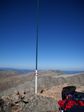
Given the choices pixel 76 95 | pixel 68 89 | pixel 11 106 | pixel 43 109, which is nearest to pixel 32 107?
pixel 43 109

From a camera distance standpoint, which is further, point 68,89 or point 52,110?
point 52,110

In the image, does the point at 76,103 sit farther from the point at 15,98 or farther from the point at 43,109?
the point at 15,98

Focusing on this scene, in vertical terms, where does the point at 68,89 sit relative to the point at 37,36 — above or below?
below

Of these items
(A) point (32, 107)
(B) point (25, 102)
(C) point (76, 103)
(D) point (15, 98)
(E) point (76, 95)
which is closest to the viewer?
(C) point (76, 103)

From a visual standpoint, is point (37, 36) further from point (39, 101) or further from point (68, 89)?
point (68, 89)

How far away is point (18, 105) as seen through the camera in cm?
1115

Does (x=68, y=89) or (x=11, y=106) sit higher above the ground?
(x=68, y=89)

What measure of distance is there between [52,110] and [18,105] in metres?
1.91

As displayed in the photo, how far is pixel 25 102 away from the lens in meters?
11.1

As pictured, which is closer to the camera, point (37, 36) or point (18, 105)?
point (18, 105)

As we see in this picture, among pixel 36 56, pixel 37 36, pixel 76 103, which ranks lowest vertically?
pixel 76 103

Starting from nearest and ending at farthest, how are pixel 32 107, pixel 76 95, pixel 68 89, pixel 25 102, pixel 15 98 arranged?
pixel 76 95 → pixel 68 89 → pixel 32 107 → pixel 25 102 → pixel 15 98

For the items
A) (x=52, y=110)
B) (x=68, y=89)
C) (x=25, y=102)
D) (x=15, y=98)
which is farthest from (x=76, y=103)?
(x=15, y=98)

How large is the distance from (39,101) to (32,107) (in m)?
0.58
